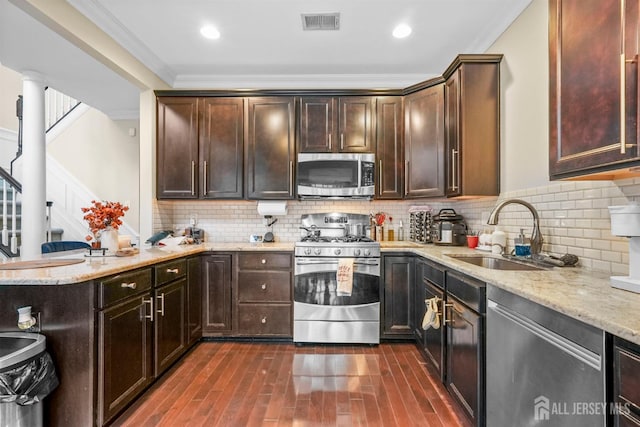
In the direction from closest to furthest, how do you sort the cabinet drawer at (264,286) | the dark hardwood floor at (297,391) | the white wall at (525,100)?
the dark hardwood floor at (297,391), the white wall at (525,100), the cabinet drawer at (264,286)

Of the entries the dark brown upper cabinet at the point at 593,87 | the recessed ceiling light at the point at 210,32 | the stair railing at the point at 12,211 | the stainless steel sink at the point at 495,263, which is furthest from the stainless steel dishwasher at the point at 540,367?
the stair railing at the point at 12,211

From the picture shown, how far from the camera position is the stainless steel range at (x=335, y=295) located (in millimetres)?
3035

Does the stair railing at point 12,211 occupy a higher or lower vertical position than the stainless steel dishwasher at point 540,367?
higher

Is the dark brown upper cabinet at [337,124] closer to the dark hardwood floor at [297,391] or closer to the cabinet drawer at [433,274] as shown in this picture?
the cabinet drawer at [433,274]

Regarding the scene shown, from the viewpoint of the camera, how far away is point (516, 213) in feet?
8.12

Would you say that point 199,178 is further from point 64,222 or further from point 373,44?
point 64,222

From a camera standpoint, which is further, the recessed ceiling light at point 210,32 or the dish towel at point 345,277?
the dish towel at point 345,277

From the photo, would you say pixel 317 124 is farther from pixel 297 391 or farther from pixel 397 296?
pixel 297 391

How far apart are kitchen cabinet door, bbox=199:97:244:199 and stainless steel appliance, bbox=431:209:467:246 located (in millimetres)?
2097

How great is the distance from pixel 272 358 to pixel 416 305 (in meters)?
1.36

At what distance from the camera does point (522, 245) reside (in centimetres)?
220

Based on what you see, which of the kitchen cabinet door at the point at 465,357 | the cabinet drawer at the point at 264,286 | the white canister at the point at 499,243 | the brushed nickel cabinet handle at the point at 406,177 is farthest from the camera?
the brushed nickel cabinet handle at the point at 406,177

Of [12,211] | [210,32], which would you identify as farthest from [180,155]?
[12,211]

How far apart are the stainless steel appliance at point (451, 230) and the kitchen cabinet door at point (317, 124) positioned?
1.37 m
